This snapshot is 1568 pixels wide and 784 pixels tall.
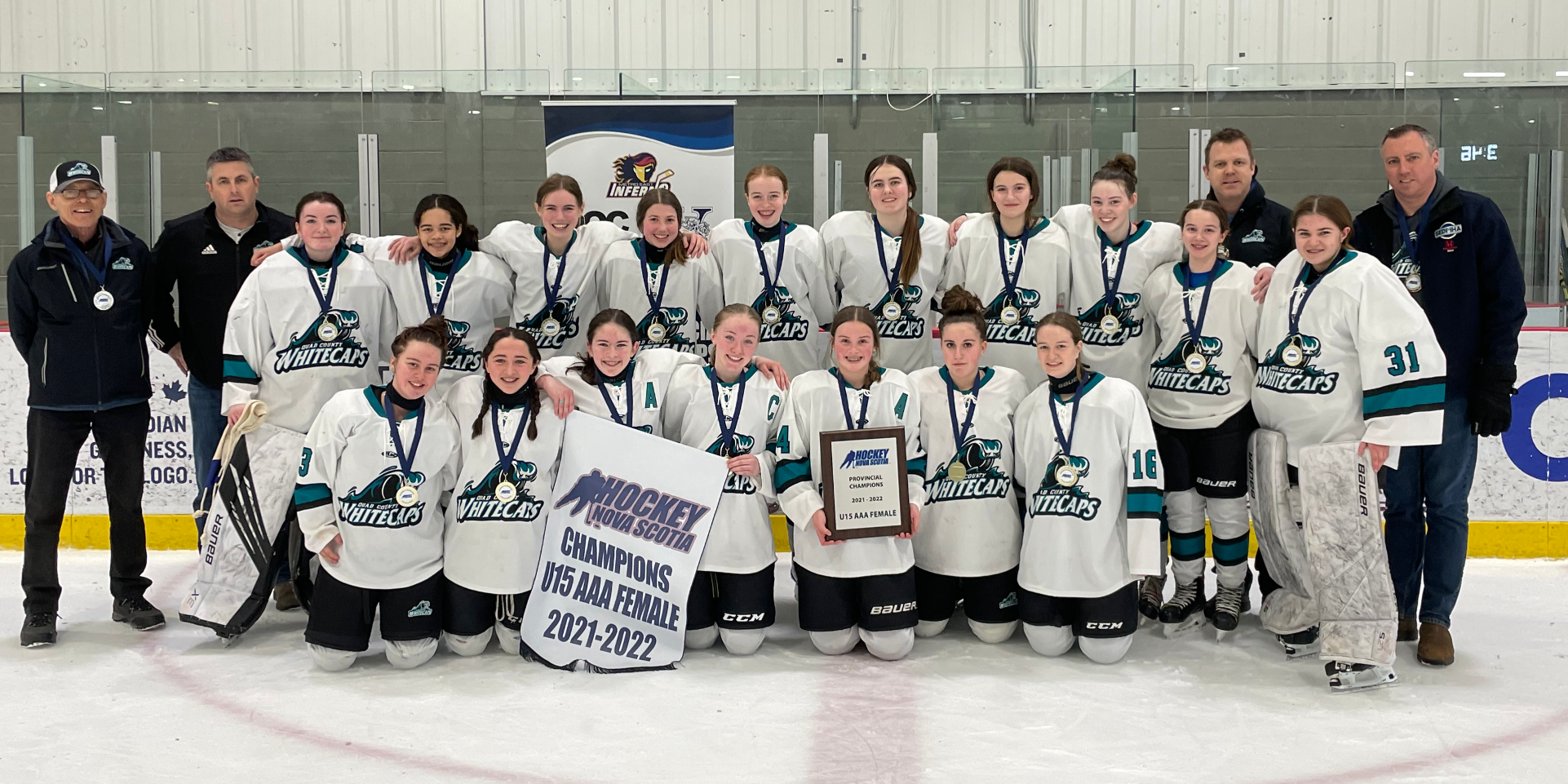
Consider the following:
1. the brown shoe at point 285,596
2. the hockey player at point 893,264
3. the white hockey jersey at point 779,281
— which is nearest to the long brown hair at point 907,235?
the hockey player at point 893,264

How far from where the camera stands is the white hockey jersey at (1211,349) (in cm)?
389

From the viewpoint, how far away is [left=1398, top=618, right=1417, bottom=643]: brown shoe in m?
3.89

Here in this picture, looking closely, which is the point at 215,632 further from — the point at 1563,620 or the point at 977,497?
the point at 1563,620

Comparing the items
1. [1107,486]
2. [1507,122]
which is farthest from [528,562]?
[1507,122]

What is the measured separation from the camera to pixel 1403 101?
5.74 m

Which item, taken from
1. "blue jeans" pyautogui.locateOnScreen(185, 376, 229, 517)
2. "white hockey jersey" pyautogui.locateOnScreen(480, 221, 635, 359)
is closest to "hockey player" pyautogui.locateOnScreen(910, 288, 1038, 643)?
"white hockey jersey" pyautogui.locateOnScreen(480, 221, 635, 359)

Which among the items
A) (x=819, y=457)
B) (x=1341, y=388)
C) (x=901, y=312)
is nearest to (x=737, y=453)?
(x=819, y=457)

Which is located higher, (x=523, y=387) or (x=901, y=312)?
(x=901, y=312)

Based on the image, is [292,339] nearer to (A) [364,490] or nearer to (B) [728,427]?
(A) [364,490]

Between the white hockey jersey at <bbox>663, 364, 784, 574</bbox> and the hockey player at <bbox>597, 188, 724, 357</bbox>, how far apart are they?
1.61 ft

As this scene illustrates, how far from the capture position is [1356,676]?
11.2 ft

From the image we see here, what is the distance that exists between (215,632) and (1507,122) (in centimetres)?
563

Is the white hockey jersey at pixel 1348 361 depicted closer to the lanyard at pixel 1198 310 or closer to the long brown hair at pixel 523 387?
the lanyard at pixel 1198 310

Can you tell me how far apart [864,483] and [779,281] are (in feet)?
3.30
